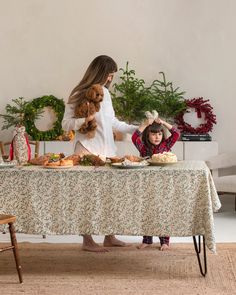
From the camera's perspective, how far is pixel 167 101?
25.1 feet

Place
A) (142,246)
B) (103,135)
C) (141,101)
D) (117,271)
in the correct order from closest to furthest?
(117,271), (103,135), (142,246), (141,101)

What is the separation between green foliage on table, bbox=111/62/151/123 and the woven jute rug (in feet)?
8.53

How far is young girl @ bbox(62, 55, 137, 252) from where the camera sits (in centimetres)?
489

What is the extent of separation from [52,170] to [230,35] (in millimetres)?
4074

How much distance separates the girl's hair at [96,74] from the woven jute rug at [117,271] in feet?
3.74

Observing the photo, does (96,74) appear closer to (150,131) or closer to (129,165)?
(150,131)

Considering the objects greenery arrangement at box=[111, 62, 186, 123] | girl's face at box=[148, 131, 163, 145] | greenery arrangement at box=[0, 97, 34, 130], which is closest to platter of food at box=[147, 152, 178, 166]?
girl's face at box=[148, 131, 163, 145]

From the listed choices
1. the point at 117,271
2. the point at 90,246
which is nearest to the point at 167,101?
the point at 90,246

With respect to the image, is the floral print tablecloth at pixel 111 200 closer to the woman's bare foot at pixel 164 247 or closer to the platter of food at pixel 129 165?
the platter of food at pixel 129 165

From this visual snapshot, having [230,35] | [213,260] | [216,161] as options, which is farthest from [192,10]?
[213,260]

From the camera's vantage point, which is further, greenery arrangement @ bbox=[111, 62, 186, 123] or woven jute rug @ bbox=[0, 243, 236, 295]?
greenery arrangement @ bbox=[111, 62, 186, 123]

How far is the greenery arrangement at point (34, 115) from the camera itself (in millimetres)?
7691

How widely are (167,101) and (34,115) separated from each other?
4.86ft

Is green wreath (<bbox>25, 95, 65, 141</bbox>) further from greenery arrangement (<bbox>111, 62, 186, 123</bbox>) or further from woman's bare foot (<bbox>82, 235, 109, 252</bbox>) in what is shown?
woman's bare foot (<bbox>82, 235, 109, 252</bbox>)
